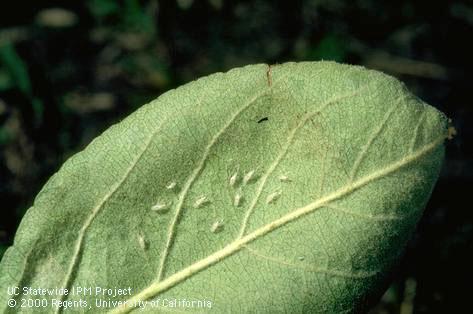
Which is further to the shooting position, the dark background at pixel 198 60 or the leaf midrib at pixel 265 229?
the dark background at pixel 198 60

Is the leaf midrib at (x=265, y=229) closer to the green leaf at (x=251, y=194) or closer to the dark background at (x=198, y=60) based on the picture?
the green leaf at (x=251, y=194)

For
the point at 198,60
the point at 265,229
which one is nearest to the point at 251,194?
the point at 265,229

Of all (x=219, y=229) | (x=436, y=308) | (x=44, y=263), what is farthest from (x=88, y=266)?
(x=436, y=308)

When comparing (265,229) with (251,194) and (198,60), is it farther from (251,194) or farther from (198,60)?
(198,60)

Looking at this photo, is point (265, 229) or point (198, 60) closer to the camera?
point (265, 229)

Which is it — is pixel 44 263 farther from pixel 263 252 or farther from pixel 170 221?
pixel 263 252

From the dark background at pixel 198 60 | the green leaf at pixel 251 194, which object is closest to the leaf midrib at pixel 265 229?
the green leaf at pixel 251 194
